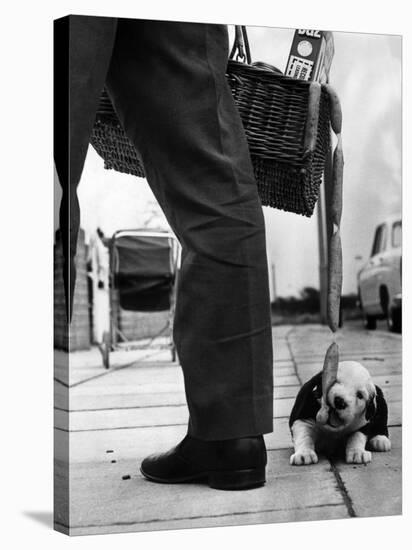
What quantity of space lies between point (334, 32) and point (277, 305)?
91 centimetres

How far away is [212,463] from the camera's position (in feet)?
11.2

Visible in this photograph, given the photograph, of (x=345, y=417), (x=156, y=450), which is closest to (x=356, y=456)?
(x=345, y=417)

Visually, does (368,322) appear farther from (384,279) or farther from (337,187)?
(337,187)

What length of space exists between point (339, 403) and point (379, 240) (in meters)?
0.55

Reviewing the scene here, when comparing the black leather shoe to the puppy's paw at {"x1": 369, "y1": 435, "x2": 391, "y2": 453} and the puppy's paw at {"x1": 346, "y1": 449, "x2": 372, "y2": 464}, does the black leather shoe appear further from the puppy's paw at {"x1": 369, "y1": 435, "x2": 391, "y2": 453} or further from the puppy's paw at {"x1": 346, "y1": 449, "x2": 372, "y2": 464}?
the puppy's paw at {"x1": 369, "y1": 435, "x2": 391, "y2": 453}

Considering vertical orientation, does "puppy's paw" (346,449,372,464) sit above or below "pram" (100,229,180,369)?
below

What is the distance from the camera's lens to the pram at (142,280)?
3.45 meters

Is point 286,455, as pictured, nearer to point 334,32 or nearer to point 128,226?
point 128,226

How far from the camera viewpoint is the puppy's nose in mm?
3764

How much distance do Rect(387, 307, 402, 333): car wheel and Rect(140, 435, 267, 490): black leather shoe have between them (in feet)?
2.33

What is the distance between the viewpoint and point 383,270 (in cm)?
387

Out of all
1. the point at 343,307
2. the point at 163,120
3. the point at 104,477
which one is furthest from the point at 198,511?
the point at 163,120

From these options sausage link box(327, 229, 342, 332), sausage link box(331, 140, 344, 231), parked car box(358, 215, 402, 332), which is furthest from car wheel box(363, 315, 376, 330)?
sausage link box(331, 140, 344, 231)

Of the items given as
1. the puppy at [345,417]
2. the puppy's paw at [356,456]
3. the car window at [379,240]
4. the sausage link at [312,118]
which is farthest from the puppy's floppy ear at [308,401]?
the sausage link at [312,118]
